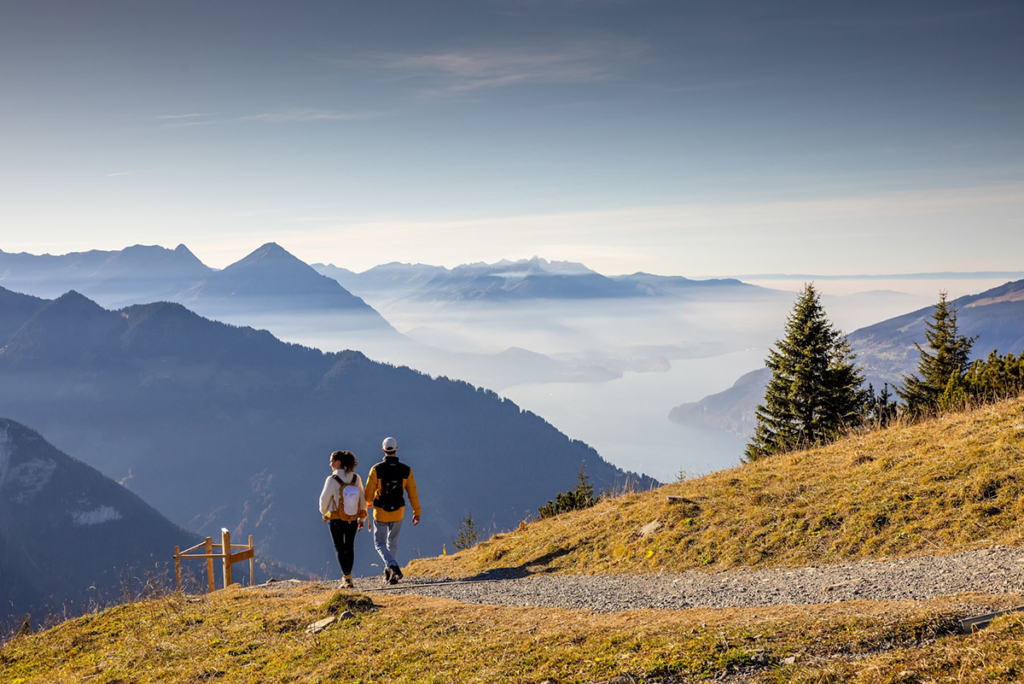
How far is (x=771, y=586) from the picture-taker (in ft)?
30.6

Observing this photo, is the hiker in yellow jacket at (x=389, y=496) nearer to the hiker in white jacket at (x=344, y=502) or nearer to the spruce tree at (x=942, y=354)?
the hiker in white jacket at (x=344, y=502)

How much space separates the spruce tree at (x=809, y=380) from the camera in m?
32.9

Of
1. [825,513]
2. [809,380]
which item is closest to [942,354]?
[809,380]

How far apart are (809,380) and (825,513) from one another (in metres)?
24.3

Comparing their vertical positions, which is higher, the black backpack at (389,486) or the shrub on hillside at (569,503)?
the black backpack at (389,486)

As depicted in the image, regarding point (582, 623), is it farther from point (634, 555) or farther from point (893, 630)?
point (634, 555)

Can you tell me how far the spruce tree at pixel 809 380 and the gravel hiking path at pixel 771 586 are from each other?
22.8 meters

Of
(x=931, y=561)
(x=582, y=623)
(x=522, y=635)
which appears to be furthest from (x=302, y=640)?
(x=931, y=561)

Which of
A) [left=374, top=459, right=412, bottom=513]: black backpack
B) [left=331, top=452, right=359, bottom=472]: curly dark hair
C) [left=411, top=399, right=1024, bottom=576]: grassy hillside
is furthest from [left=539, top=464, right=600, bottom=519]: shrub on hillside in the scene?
[left=331, top=452, right=359, bottom=472]: curly dark hair

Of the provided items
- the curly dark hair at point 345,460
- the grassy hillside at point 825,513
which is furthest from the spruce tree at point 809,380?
the curly dark hair at point 345,460

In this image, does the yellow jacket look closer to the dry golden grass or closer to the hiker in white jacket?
the hiker in white jacket

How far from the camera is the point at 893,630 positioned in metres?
6.09

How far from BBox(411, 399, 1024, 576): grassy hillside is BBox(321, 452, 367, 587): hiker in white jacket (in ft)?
8.83

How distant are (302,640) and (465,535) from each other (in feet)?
44.1
